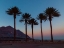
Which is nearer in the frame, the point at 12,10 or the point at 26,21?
the point at 12,10

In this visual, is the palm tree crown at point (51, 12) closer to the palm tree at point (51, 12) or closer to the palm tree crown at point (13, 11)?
the palm tree at point (51, 12)

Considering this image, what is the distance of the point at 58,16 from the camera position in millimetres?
54438

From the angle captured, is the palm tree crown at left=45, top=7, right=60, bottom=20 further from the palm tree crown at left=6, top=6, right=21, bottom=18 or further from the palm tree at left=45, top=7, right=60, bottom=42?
the palm tree crown at left=6, top=6, right=21, bottom=18

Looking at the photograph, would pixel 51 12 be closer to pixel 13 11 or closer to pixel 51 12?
pixel 51 12

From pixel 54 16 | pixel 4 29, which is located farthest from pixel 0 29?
pixel 54 16

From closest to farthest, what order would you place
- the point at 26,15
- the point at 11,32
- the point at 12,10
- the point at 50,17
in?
the point at 50,17 → the point at 12,10 → the point at 26,15 → the point at 11,32

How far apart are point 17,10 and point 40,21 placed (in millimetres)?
12013

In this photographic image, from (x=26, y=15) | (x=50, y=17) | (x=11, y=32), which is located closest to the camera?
(x=50, y=17)

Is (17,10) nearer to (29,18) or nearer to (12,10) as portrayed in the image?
(12,10)

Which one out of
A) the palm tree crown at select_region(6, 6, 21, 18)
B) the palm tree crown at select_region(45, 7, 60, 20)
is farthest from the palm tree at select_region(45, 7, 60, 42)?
the palm tree crown at select_region(6, 6, 21, 18)

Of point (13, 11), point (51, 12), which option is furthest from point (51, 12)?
point (13, 11)

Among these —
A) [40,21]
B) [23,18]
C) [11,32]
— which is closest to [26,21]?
[23,18]

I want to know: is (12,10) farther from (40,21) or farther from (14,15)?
(40,21)

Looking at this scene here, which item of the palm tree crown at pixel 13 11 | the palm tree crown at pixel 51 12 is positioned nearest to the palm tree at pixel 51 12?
the palm tree crown at pixel 51 12
